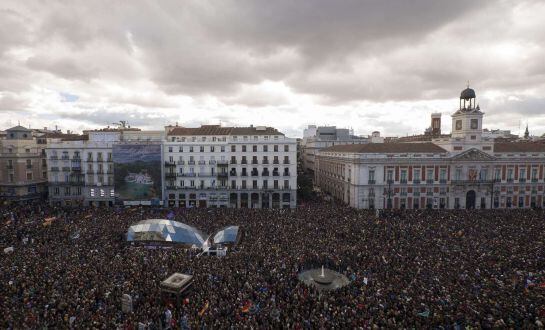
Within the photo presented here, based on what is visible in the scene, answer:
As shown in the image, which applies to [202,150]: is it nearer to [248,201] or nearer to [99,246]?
[248,201]

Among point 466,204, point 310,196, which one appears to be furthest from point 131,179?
point 466,204

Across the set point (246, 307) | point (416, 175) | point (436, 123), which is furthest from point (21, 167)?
point (436, 123)

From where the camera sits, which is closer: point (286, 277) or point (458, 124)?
point (286, 277)

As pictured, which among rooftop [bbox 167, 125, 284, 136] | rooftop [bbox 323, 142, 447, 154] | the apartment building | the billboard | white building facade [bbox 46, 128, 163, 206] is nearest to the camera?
the billboard

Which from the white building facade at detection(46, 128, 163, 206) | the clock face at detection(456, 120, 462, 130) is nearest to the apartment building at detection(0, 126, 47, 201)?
the white building facade at detection(46, 128, 163, 206)

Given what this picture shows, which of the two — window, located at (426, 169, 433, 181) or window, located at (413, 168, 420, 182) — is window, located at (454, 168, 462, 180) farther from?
window, located at (413, 168, 420, 182)

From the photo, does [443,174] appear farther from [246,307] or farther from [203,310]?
[203,310]
